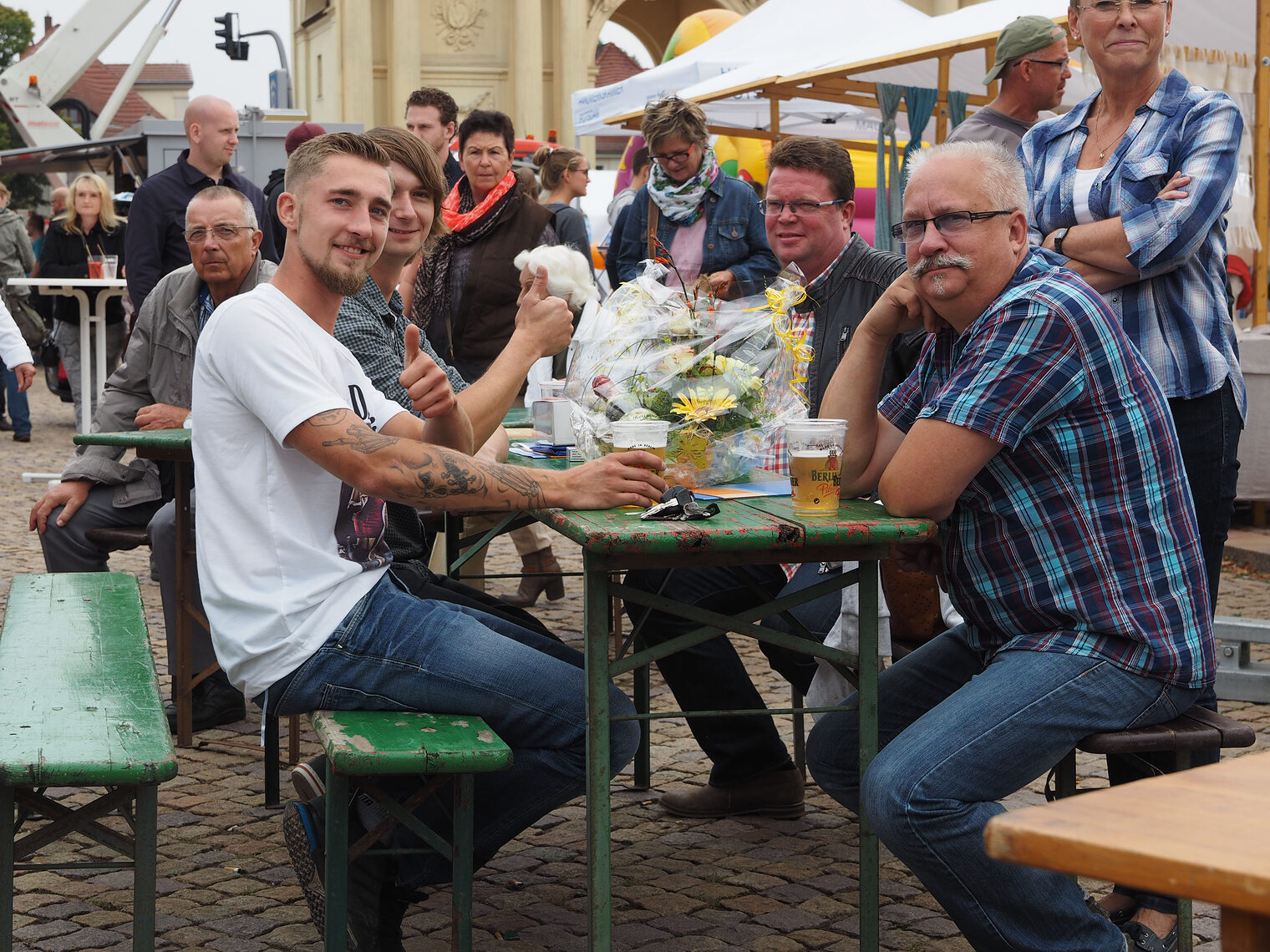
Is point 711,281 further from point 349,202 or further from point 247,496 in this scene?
point 247,496

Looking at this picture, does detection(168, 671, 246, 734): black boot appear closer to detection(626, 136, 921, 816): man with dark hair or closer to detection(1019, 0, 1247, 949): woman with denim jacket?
detection(626, 136, 921, 816): man with dark hair

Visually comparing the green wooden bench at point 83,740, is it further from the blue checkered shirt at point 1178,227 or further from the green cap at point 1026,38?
the green cap at point 1026,38

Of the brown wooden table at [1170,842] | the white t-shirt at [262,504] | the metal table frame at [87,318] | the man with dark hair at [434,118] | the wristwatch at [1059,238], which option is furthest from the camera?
the metal table frame at [87,318]

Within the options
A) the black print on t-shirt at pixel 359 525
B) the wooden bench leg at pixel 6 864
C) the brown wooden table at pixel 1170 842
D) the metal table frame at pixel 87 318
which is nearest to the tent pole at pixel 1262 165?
the black print on t-shirt at pixel 359 525

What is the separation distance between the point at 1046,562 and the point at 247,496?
5.00 ft

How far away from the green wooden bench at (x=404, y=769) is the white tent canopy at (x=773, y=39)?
8.86 m

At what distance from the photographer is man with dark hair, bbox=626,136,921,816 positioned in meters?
3.93


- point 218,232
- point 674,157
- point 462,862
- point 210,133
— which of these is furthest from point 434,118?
point 462,862

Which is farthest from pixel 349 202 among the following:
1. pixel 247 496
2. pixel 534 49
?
pixel 534 49

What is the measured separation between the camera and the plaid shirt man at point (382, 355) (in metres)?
3.56

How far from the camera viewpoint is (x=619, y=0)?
1624 inches

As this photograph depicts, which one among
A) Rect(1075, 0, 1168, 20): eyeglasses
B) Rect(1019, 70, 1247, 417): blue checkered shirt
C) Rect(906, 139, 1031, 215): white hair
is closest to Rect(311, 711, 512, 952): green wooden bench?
Rect(906, 139, 1031, 215): white hair

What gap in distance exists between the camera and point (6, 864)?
2.62 meters

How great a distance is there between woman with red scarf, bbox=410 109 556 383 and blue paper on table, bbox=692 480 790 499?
3.14m
